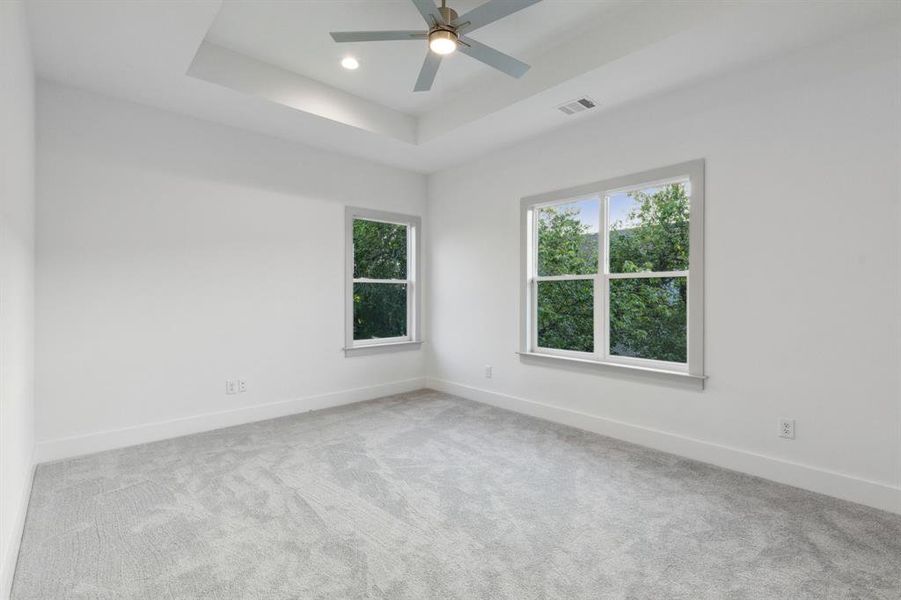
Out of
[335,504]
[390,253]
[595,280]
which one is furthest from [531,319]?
[335,504]

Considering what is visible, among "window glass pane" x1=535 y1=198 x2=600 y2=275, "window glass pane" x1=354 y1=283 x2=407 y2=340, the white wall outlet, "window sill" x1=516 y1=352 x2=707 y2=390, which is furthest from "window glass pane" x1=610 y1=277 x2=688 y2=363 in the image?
"window glass pane" x1=354 y1=283 x2=407 y2=340

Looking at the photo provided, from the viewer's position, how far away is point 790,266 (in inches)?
111

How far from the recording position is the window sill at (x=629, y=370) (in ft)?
10.6

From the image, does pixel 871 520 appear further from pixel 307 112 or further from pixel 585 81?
pixel 307 112

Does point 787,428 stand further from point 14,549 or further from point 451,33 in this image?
point 14,549

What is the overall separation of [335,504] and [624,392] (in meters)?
2.39

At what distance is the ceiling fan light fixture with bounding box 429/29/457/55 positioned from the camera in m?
2.47

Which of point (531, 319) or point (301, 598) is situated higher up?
point (531, 319)

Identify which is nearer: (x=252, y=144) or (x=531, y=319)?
(x=252, y=144)

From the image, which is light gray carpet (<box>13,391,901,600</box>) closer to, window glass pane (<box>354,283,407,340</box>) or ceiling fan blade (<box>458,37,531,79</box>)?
window glass pane (<box>354,283,407,340</box>)

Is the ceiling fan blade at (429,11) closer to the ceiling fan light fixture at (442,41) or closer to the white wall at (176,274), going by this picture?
the ceiling fan light fixture at (442,41)

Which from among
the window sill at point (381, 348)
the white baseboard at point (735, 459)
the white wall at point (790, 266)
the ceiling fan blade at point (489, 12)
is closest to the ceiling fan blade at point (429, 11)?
the ceiling fan blade at point (489, 12)

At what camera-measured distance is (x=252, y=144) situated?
4.12 m

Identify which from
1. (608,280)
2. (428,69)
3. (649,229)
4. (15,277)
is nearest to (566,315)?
(608,280)
